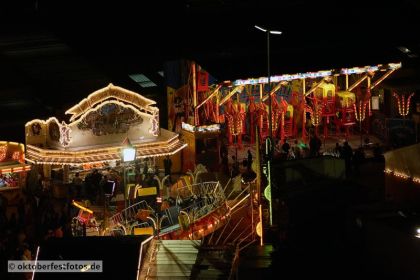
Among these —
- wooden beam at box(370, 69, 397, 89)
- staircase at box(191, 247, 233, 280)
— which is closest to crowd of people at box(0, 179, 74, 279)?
staircase at box(191, 247, 233, 280)

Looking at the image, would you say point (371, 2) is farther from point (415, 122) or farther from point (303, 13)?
point (415, 122)

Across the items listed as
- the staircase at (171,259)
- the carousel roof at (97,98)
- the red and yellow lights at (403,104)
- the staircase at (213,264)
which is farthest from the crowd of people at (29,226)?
the red and yellow lights at (403,104)

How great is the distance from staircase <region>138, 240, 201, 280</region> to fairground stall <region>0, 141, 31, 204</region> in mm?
8394

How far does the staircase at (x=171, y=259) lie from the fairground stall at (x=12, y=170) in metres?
8.39

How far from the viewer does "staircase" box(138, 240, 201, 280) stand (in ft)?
51.9

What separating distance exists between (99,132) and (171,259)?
888 cm

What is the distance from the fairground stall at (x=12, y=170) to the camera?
23.2 meters

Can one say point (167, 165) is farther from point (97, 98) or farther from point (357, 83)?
point (357, 83)

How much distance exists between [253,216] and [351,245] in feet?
18.8

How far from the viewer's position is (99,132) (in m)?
24.2

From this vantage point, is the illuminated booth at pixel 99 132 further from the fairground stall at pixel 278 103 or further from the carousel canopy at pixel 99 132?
the fairground stall at pixel 278 103

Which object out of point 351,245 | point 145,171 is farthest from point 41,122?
point 351,245

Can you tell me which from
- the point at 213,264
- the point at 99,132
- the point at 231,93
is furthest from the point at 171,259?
the point at 231,93

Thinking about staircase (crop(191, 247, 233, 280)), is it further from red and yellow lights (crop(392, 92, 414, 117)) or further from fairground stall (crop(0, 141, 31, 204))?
red and yellow lights (crop(392, 92, 414, 117))
